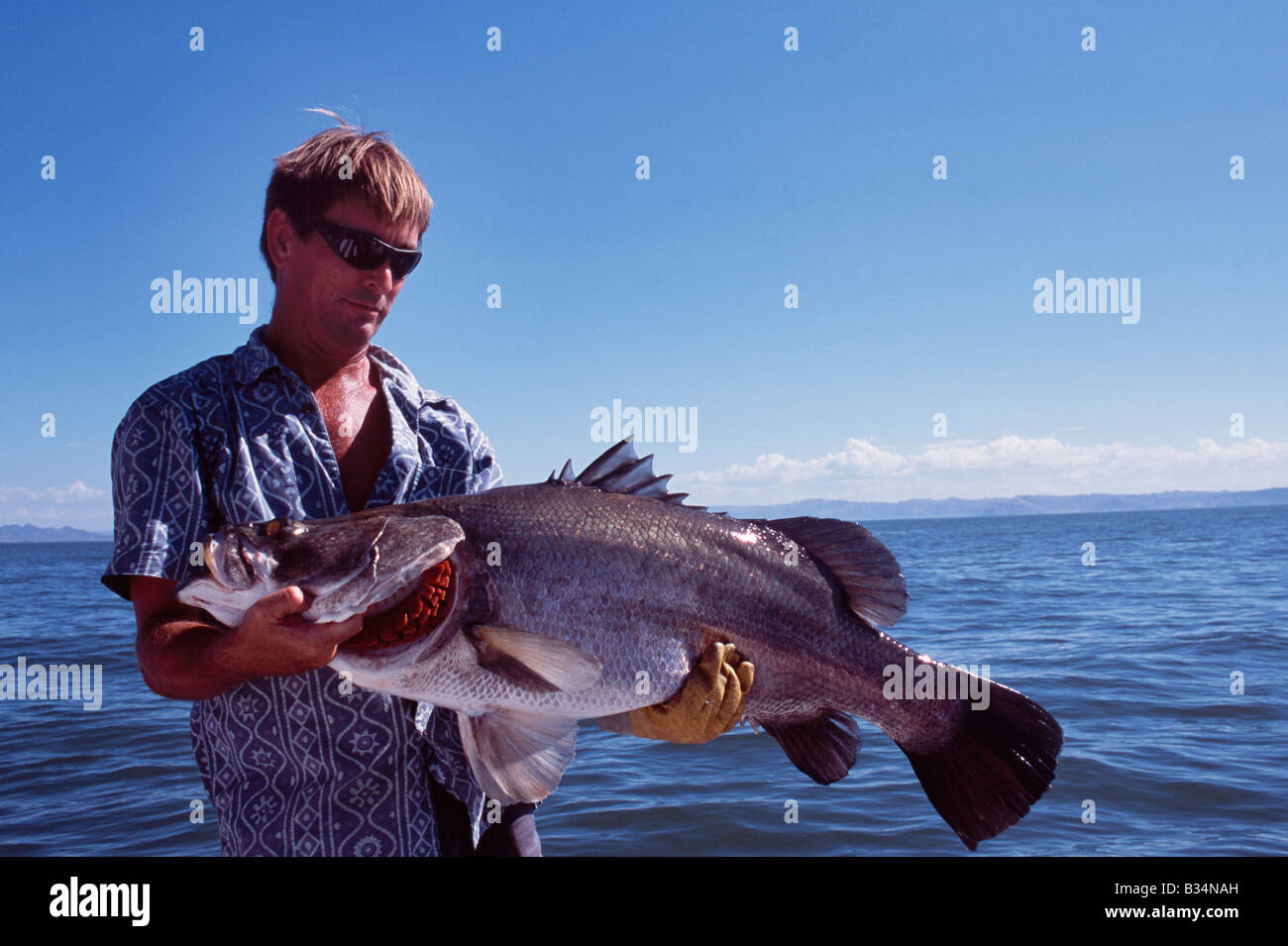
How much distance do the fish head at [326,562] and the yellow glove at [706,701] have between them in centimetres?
85

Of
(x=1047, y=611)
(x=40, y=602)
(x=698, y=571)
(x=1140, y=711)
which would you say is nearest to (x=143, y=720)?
(x=698, y=571)

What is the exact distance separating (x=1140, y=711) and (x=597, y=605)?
9934mm

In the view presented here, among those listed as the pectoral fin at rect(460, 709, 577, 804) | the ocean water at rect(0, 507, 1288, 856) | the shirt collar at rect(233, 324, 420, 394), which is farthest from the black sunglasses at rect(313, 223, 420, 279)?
the ocean water at rect(0, 507, 1288, 856)

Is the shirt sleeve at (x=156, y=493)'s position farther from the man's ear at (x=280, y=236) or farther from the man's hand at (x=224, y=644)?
the man's ear at (x=280, y=236)

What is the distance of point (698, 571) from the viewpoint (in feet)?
10.3

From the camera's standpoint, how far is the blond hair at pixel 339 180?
3064mm

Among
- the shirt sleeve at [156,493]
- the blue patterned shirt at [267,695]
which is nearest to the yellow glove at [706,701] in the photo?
the blue patterned shirt at [267,695]

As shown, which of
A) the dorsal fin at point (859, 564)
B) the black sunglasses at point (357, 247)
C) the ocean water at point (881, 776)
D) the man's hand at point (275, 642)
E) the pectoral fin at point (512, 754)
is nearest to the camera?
the man's hand at point (275, 642)

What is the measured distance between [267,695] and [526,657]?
2.50ft

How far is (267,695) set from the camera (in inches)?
106

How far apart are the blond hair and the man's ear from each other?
22 millimetres
